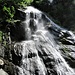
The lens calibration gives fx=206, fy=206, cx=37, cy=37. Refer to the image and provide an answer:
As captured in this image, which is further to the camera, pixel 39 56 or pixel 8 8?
pixel 8 8

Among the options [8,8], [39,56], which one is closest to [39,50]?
[39,56]

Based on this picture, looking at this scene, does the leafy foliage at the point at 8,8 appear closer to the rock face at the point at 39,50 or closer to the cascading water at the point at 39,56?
the rock face at the point at 39,50

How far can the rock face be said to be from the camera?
1603 cm

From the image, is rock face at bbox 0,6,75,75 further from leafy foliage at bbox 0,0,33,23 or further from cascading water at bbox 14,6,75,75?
leafy foliage at bbox 0,0,33,23

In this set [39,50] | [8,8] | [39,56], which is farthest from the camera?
[8,8]

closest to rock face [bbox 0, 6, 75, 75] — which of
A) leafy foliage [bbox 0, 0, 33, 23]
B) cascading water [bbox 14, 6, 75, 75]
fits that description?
cascading water [bbox 14, 6, 75, 75]

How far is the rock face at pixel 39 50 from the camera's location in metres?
16.0

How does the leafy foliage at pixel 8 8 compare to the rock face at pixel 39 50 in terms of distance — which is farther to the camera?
the leafy foliage at pixel 8 8

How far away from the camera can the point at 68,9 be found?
90.8ft

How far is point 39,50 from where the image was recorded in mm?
17344

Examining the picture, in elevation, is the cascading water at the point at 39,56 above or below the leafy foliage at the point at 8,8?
below

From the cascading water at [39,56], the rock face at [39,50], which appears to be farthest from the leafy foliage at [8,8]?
the cascading water at [39,56]

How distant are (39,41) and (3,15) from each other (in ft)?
15.1

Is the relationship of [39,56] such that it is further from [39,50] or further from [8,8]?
[8,8]
